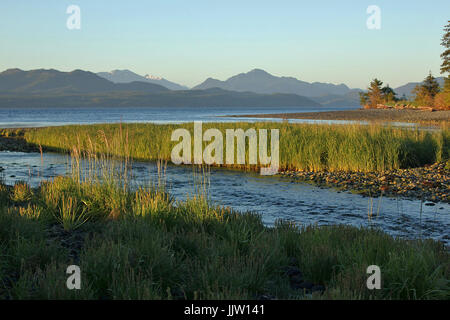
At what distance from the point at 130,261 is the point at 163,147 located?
15.3 m

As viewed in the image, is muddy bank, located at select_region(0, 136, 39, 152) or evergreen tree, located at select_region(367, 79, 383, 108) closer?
muddy bank, located at select_region(0, 136, 39, 152)

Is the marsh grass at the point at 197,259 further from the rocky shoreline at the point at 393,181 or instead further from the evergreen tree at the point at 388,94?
the evergreen tree at the point at 388,94

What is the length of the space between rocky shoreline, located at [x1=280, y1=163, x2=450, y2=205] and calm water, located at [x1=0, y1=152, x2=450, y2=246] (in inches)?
21.6

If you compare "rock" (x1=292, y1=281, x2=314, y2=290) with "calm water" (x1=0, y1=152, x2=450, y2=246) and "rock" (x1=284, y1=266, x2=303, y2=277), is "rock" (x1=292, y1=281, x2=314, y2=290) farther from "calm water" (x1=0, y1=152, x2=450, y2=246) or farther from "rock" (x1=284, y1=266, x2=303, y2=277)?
"calm water" (x1=0, y1=152, x2=450, y2=246)

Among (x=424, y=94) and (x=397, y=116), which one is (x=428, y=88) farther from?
(x=397, y=116)

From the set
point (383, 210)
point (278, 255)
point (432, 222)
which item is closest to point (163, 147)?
point (383, 210)

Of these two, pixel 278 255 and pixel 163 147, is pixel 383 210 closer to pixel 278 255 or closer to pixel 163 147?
pixel 278 255

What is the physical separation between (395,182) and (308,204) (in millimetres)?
3675

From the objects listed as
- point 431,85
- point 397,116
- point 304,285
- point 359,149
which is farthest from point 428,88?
point 304,285

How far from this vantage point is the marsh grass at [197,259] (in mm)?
4098

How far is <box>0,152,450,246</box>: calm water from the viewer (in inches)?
332

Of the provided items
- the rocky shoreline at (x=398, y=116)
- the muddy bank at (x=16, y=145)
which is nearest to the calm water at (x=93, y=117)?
the rocky shoreline at (x=398, y=116)

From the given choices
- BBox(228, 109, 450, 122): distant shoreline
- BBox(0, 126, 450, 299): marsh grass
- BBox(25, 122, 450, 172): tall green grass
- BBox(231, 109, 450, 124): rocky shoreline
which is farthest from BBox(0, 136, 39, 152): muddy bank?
BBox(228, 109, 450, 122): distant shoreline

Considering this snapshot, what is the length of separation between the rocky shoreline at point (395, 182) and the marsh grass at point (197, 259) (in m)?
5.15
